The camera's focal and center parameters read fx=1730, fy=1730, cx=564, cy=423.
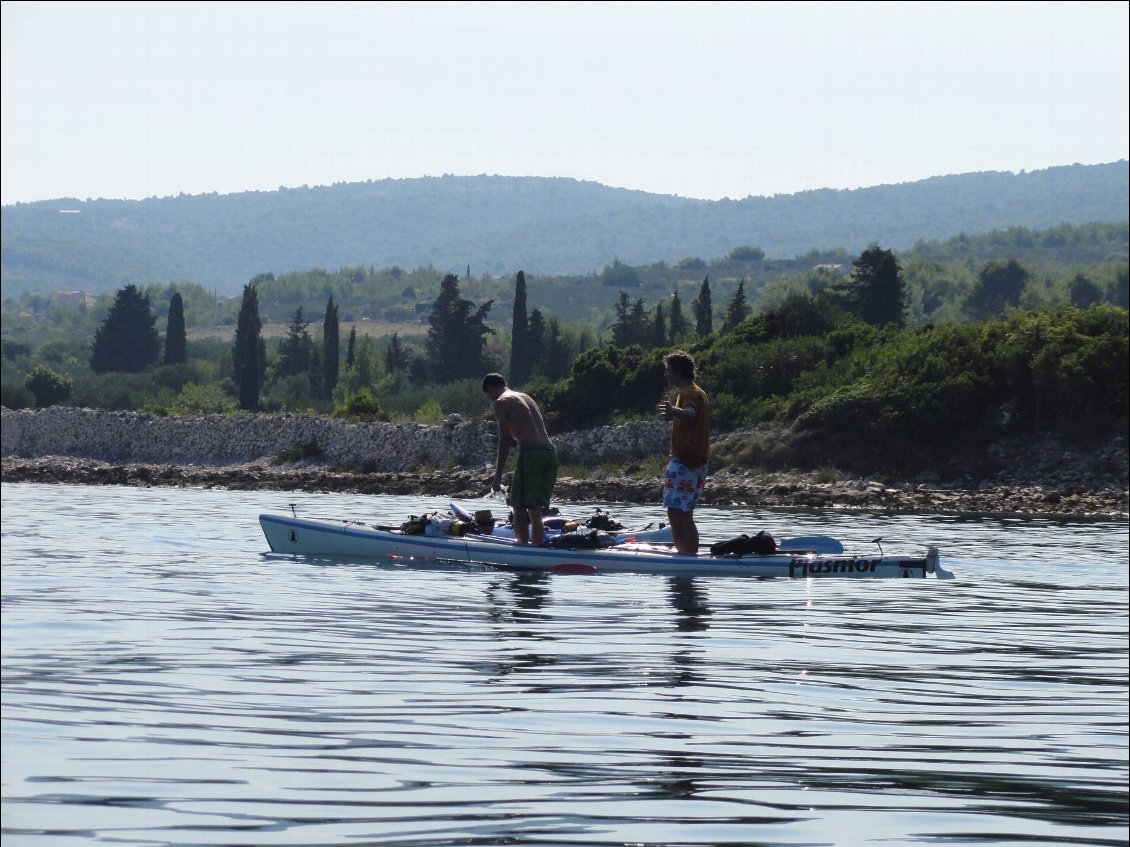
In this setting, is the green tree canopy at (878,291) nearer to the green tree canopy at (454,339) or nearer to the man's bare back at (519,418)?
the green tree canopy at (454,339)

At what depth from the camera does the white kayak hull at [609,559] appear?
18297 mm

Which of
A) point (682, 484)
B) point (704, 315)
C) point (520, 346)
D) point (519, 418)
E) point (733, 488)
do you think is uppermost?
point (704, 315)

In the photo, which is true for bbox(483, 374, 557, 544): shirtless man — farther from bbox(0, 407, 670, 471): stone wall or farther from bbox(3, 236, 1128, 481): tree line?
bbox(0, 407, 670, 471): stone wall

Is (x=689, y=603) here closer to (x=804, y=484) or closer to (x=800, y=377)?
(x=804, y=484)

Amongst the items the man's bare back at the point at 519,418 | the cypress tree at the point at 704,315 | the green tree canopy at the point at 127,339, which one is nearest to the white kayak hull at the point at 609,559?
the man's bare back at the point at 519,418

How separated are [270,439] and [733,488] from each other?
26.3 metres

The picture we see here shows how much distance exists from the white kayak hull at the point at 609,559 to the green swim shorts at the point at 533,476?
0.50m

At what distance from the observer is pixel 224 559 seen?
756 inches

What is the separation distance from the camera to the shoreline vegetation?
42406 mm

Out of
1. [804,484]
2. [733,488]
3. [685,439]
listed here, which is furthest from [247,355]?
[685,439]

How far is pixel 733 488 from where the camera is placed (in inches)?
1880

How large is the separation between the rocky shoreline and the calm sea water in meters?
25.0

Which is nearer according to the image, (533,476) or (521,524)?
(533,476)

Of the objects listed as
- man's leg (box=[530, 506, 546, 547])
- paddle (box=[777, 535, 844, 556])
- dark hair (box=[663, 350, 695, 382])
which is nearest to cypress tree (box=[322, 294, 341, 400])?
paddle (box=[777, 535, 844, 556])
